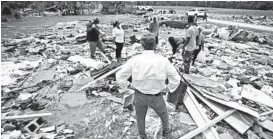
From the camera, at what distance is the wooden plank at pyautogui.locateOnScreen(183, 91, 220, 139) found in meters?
A: 3.28

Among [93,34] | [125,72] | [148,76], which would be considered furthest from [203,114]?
[93,34]

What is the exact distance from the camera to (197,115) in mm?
3832

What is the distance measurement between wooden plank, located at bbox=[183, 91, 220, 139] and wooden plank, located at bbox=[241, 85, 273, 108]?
1.55 meters

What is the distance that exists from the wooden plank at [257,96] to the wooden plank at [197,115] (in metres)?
1.55

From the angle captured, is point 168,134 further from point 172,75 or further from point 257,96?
point 257,96

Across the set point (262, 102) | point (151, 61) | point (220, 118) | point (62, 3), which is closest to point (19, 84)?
point (151, 61)

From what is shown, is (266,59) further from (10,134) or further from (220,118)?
(10,134)

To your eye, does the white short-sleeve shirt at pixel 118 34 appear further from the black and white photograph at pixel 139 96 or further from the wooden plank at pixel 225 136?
the wooden plank at pixel 225 136

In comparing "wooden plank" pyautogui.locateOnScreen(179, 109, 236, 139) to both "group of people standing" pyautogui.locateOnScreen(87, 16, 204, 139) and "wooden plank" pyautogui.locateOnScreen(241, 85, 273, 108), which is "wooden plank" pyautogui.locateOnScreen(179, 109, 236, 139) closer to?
"group of people standing" pyautogui.locateOnScreen(87, 16, 204, 139)

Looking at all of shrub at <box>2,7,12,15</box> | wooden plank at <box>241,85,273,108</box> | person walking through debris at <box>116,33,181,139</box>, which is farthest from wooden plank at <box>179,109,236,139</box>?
shrub at <box>2,7,12,15</box>

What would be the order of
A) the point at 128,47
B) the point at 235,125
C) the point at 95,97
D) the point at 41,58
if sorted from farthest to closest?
the point at 128,47 → the point at 41,58 → the point at 95,97 → the point at 235,125

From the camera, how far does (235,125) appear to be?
353 cm

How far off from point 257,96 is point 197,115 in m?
1.90

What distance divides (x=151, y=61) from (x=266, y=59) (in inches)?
306
